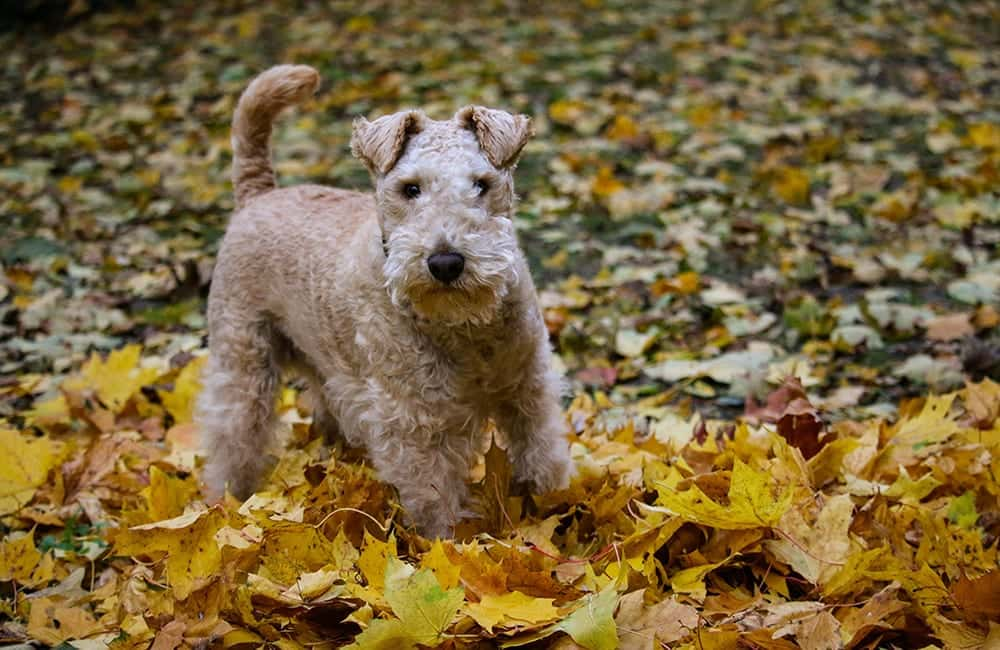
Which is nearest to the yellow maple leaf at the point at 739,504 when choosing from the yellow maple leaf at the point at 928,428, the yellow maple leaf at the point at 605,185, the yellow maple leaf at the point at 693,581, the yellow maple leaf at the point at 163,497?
the yellow maple leaf at the point at 693,581

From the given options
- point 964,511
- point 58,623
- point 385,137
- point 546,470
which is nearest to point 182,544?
point 58,623

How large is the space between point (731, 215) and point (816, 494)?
3.27 metres

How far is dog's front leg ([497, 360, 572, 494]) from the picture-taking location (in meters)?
2.99

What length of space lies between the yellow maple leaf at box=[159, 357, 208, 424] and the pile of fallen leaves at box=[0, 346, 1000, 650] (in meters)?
0.56

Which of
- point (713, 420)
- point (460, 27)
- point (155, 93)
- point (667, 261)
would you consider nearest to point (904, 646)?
point (713, 420)

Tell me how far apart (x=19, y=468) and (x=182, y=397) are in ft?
2.82

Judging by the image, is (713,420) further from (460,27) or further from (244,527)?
(460,27)

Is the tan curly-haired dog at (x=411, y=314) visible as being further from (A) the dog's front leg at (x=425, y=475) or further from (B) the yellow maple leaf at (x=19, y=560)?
(B) the yellow maple leaf at (x=19, y=560)

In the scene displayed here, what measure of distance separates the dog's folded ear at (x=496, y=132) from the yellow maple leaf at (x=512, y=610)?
1.16 metres

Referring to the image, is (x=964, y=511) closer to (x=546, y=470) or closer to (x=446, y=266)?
(x=546, y=470)

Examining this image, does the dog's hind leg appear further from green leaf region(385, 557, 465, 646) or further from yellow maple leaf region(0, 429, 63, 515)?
green leaf region(385, 557, 465, 646)

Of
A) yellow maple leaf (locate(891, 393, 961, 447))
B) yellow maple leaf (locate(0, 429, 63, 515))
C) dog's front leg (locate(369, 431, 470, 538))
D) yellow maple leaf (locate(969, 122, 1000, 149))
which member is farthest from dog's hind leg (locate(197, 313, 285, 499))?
yellow maple leaf (locate(969, 122, 1000, 149))

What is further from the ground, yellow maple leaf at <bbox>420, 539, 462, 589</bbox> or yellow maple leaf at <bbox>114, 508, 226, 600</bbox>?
yellow maple leaf at <bbox>420, 539, 462, 589</bbox>

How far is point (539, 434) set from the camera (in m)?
3.00
